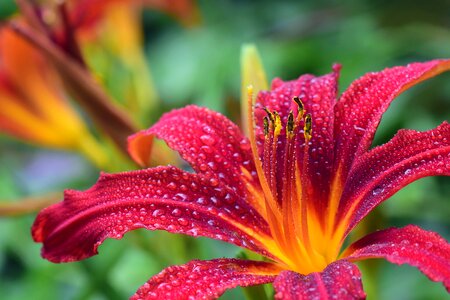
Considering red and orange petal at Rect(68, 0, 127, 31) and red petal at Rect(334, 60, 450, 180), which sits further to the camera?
red and orange petal at Rect(68, 0, 127, 31)

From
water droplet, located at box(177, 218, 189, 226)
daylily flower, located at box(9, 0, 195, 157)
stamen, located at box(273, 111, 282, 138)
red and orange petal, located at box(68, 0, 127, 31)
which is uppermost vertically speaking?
red and orange petal, located at box(68, 0, 127, 31)

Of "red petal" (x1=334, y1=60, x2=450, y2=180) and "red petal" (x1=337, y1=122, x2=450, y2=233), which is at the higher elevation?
"red petal" (x1=334, y1=60, x2=450, y2=180)

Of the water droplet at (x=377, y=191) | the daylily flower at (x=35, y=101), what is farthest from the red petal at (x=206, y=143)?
the daylily flower at (x=35, y=101)

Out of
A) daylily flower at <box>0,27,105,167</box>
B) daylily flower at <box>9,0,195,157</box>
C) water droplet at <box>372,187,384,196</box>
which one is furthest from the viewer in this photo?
daylily flower at <box>0,27,105,167</box>

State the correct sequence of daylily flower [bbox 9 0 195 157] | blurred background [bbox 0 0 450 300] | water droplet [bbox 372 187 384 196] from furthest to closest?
blurred background [bbox 0 0 450 300] < daylily flower [bbox 9 0 195 157] < water droplet [bbox 372 187 384 196]

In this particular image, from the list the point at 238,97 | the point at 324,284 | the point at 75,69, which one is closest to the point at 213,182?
the point at 324,284

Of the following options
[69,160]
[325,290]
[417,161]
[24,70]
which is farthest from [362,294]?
[69,160]

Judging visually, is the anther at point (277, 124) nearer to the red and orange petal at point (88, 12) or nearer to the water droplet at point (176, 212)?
the water droplet at point (176, 212)

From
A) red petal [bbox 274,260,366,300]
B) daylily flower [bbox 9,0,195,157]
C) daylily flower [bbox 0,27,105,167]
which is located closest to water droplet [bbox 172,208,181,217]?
red petal [bbox 274,260,366,300]

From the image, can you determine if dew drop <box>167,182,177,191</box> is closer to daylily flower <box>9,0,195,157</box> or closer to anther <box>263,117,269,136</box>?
anther <box>263,117,269,136</box>
